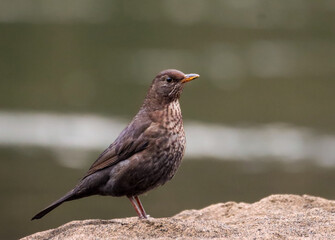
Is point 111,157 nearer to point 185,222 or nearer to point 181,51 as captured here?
point 185,222

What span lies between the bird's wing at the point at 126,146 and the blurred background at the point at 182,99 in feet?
16.7

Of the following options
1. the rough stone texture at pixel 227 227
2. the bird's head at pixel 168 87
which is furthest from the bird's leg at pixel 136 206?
the bird's head at pixel 168 87

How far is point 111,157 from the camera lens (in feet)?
27.5

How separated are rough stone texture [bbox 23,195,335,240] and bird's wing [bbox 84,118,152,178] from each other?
1.60 ft

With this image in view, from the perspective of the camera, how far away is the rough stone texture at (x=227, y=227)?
24.7 ft

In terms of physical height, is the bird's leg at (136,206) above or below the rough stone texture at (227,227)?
above

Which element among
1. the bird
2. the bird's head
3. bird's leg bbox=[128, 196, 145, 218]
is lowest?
bird's leg bbox=[128, 196, 145, 218]

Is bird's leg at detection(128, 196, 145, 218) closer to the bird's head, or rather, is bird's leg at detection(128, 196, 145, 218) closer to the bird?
the bird

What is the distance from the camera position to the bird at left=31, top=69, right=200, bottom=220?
324 inches

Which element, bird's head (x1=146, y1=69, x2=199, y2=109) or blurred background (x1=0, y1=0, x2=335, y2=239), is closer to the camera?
bird's head (x1=146, y1=69, x2=199, y2=109)

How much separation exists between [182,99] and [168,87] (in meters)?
11.3

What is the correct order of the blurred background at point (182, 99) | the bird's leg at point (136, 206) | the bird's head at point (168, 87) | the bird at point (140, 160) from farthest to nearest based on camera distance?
1. the blurred background at point (182, 99)
2. the bird's head at point (168, 87)
3. the bird's leg at point (136, 206)
4. the bird at point (140, 160)

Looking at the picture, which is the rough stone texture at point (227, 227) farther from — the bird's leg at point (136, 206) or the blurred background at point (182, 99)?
the blurred background at point (182, 99)

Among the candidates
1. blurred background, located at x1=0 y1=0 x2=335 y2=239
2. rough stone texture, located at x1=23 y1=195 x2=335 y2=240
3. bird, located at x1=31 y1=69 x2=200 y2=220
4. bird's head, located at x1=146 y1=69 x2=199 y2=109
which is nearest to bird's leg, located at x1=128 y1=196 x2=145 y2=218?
bird, located at x1=31 y1=69 x2=200 y2=220
